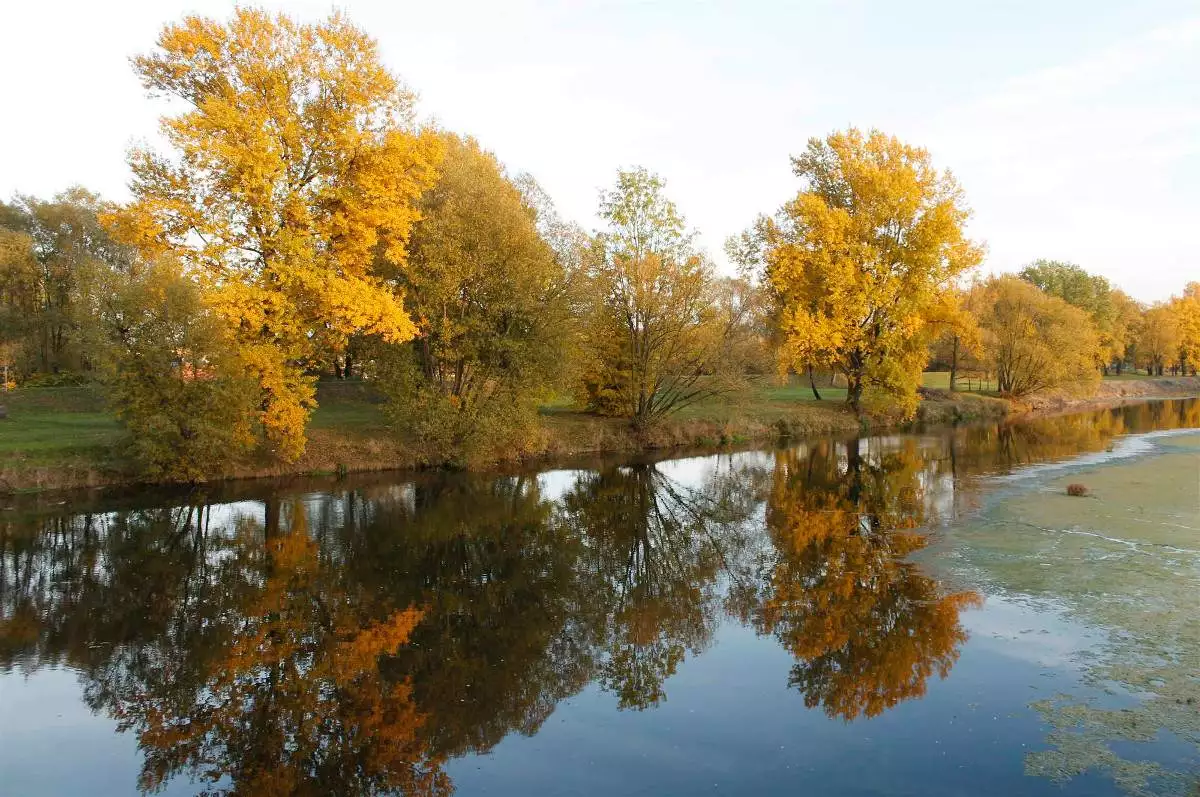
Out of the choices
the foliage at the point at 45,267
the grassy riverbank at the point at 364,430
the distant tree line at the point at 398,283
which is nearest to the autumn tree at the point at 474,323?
the distant tree line at the point at 398,283

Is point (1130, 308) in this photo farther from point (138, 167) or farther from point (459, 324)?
point (138, 167)

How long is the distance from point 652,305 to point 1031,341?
34.2m

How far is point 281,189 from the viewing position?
22969 mm

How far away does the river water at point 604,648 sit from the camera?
7516 millimetres

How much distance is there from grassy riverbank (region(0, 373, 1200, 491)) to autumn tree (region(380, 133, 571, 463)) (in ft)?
7.35

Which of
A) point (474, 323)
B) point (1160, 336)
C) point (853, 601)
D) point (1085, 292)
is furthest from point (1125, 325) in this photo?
point (853, 601)

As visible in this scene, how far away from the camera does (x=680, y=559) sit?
50.1 ft

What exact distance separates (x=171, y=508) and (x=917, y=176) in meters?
35.4

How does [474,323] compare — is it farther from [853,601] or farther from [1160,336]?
[1160,336]

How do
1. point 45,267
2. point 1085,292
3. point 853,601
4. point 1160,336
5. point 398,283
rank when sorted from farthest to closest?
1. point 1160,336
2. point 1085,292
3. point 45,267
4. point 398,283
5. point 853,601

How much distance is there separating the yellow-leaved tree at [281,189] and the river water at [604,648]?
236 inches

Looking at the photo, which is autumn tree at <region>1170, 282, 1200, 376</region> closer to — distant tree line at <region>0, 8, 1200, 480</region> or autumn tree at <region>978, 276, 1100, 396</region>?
autumn tree at <region>978, 276, 1100, 396</region>

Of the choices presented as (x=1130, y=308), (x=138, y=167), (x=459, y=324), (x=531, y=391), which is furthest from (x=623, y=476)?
(x=1130, y=308)

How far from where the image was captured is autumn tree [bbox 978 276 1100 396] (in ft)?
166
